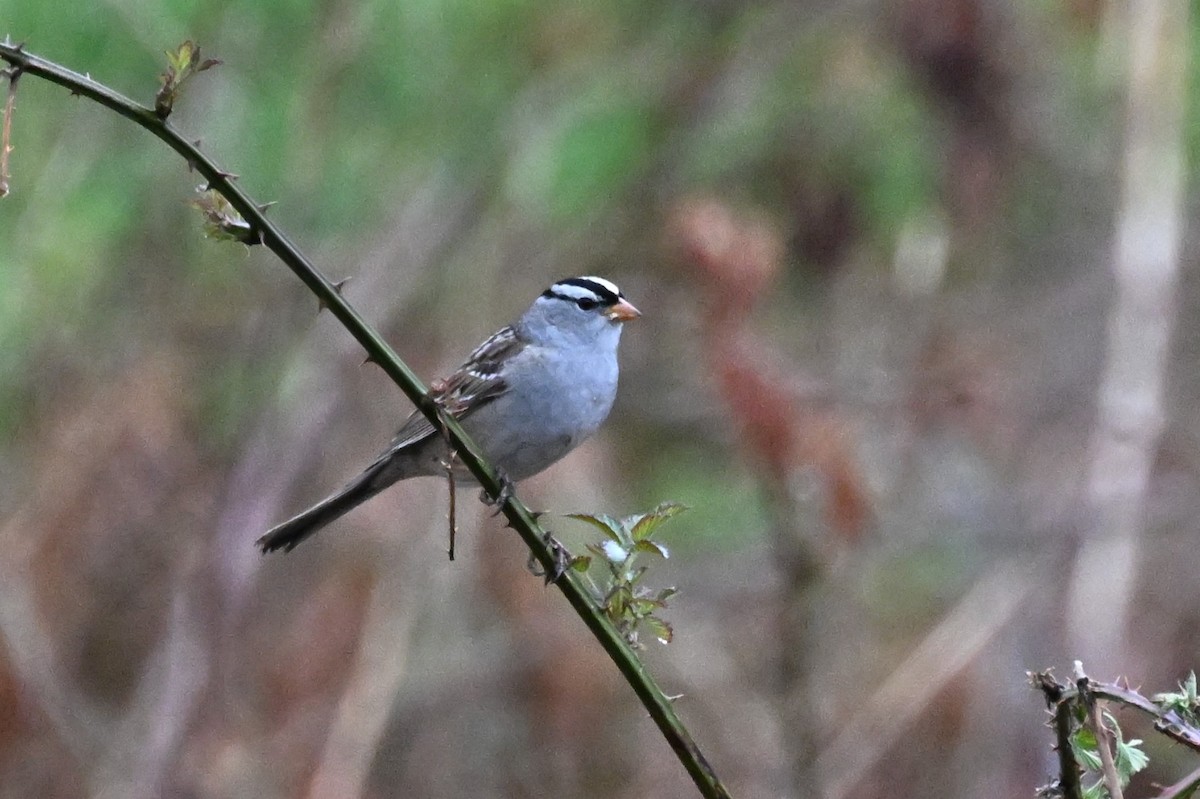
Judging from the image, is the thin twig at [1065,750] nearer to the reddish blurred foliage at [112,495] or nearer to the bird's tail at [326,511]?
the bird's tail at [326,511]

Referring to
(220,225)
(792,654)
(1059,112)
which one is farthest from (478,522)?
(220,225)

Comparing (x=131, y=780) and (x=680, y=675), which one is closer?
(x=131, y=780)

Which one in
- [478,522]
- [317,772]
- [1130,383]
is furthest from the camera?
[478,522]

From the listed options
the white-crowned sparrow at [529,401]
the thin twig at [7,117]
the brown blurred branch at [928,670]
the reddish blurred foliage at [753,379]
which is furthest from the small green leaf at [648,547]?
the brown blurred branch at [928,670]

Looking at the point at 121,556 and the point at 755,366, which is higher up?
the point at 121,556

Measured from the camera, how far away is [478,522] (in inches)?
243

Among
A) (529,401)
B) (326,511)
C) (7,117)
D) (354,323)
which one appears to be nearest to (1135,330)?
(529,401)

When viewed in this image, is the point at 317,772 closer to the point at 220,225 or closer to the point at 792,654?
the point at 792,654

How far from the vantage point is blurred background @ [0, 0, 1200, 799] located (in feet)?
17.6

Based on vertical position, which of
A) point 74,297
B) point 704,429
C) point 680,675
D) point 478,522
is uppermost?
point 74,297

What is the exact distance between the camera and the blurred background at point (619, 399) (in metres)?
5.37

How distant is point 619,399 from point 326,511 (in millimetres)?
3284

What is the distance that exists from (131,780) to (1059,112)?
15.9ft

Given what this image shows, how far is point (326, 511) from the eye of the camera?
363 cm
